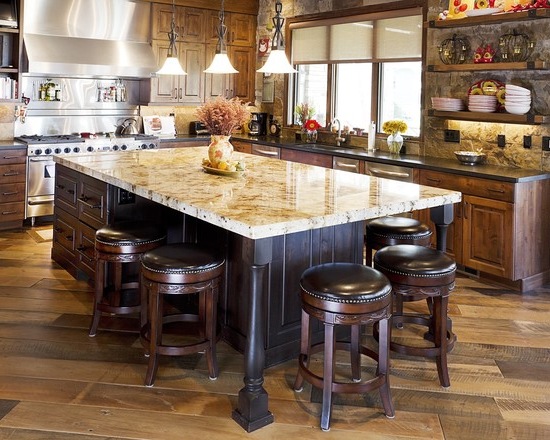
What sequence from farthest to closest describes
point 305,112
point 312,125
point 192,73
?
point 192,73 < point 305,112 < point 312,125

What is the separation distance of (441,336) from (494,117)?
2.70 metres

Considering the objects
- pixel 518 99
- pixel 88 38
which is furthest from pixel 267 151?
pixel 518 99

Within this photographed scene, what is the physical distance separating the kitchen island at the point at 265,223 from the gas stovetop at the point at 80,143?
2508 mm

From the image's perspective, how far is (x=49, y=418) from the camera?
2723mm

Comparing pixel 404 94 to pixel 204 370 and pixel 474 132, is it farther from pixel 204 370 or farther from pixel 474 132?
pixel 204 370

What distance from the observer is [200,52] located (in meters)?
7.87

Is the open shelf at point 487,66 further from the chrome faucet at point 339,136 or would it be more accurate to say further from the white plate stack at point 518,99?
the chrome faucet at point 339,136

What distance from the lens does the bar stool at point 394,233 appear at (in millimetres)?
3754

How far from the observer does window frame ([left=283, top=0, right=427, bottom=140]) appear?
6143 mm

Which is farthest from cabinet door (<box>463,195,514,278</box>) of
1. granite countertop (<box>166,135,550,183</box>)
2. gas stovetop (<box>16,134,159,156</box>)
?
gas stovetop (<box>16,134,159,156</box>)

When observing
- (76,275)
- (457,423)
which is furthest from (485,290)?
(76,275)

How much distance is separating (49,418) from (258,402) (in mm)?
932

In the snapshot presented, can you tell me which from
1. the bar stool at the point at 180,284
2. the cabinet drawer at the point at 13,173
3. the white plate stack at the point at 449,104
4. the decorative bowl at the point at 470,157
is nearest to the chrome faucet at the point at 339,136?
the white plate stack at the point at 449,104

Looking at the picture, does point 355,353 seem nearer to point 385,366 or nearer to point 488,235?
point 385,366
